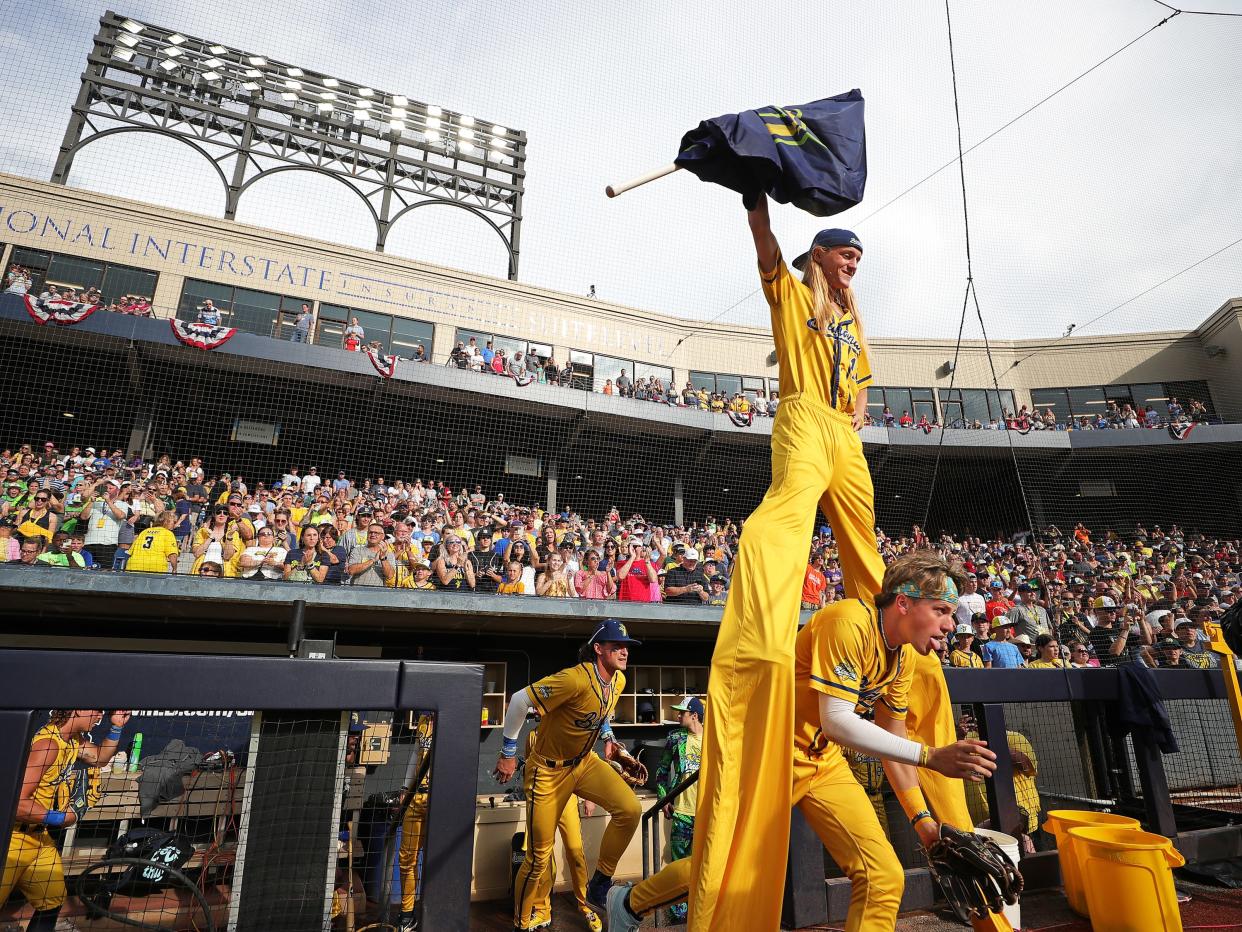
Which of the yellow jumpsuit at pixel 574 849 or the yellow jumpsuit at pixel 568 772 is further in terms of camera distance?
the yellow jumpsuit at pixel 574 849

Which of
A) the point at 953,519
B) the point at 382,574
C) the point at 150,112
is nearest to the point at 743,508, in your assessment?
the point at 953,519

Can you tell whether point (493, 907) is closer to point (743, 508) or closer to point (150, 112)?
point (743, 508)

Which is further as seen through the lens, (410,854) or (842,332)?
(410,854)

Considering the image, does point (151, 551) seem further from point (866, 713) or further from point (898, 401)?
point (898, 401)

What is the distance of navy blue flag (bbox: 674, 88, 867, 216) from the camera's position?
2.90 meters

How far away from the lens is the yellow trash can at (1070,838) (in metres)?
4.00

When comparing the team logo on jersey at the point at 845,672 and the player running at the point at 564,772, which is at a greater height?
the team logo on jersey at the point at 845,672

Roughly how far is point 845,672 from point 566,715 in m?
2.63

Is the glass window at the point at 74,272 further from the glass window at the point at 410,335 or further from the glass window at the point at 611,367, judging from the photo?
the glass window at the point at 611,367

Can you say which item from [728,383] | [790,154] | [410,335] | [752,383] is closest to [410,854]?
[790,154]

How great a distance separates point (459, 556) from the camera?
9.56 m

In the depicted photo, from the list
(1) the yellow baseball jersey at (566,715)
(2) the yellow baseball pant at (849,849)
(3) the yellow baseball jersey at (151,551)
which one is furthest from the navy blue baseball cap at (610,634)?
(3) the yellow baseball jersey at (151,551)

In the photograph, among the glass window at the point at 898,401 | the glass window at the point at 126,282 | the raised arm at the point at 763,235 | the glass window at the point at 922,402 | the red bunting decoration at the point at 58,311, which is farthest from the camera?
the glass window at the point at 898,401

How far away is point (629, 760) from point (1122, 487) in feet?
80.6
